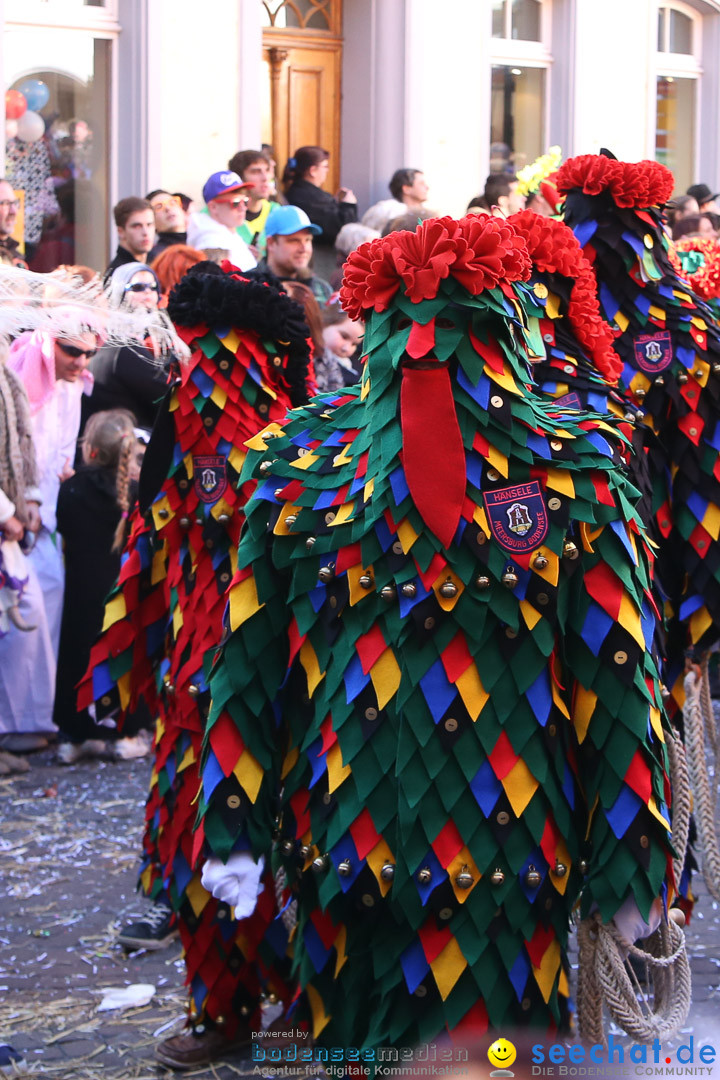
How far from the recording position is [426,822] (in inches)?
99.0

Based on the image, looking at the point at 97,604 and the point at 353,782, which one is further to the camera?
the point at 97,604

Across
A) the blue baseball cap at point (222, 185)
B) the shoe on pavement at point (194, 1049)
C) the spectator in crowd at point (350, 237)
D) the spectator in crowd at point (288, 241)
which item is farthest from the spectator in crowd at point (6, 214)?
the shoe on pavement at point (194, 1049)

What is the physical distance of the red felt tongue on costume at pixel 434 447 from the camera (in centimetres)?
251

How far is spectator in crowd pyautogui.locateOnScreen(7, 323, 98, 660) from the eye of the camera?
6590 millimetres

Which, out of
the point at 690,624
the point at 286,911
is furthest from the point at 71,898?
the point at 690,624

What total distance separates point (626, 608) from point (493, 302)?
561 millimetres

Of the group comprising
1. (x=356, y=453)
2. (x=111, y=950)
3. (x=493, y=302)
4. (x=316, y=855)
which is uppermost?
(x=493, y=302)

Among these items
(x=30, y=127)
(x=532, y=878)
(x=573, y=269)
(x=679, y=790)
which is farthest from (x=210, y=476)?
(x=30, y=127)

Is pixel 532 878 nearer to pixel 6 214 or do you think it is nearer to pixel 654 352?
pixel 654 352

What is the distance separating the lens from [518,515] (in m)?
2.54

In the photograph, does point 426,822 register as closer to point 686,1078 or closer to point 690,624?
point 686,1078

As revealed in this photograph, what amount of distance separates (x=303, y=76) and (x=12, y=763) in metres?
7.30

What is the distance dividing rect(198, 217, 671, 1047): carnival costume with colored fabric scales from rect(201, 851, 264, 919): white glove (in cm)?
3

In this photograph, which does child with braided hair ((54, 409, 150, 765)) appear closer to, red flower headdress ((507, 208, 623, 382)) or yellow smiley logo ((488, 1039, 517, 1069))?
red flower headdress ((507, 208, 623, 382))
